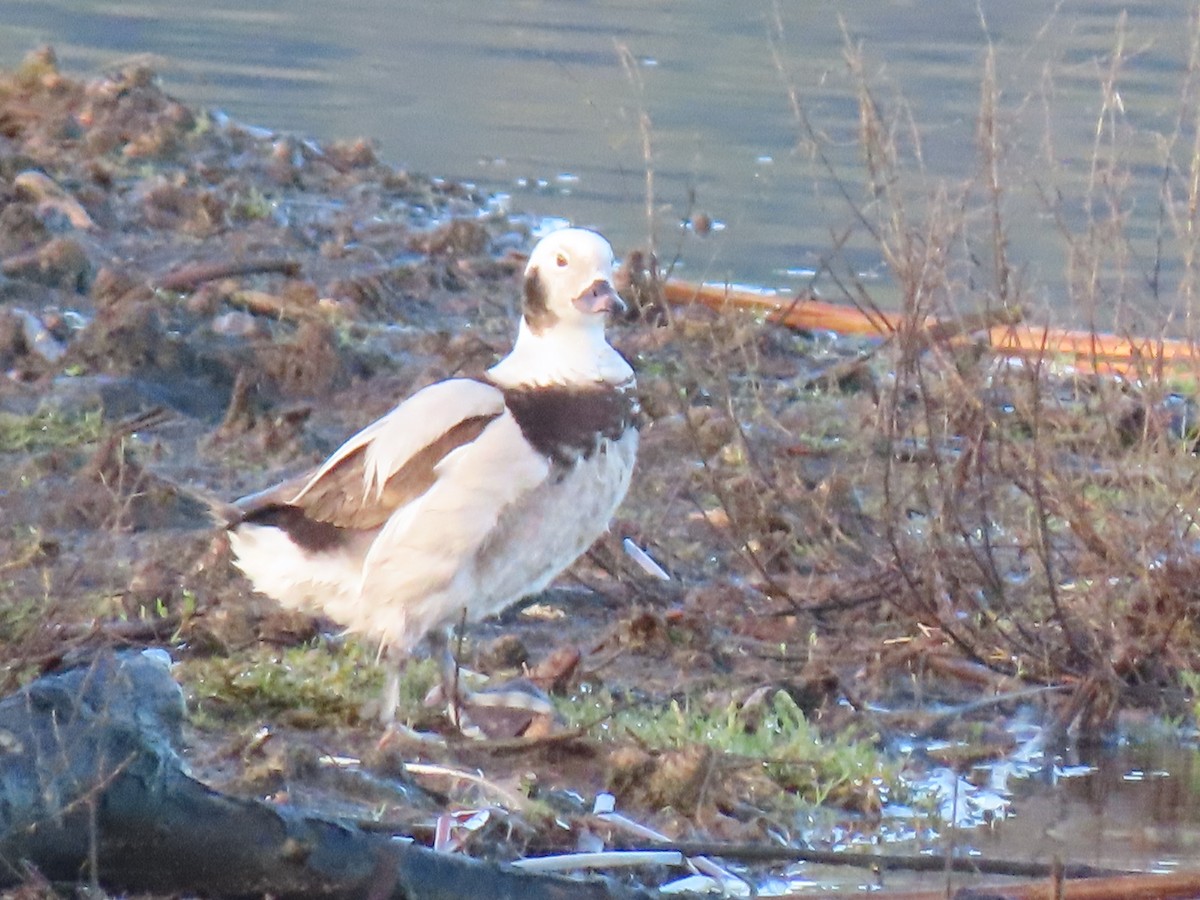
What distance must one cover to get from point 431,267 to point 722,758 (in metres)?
5.04

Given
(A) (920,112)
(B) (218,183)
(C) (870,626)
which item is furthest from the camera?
(A) (920,112)

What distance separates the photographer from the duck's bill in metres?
4.84

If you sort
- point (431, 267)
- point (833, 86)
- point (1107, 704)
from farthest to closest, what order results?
point (833, 86) → point (431, 267) → point (1107, 704)

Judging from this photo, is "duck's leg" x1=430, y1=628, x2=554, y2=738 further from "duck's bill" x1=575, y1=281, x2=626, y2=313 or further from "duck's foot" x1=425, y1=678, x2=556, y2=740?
"duck's bill" x1=575, y1=281, x2=626, y2=313

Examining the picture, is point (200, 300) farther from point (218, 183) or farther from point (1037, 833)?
point (1037, 833)

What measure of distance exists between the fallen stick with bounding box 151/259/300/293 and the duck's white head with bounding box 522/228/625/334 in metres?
3.24

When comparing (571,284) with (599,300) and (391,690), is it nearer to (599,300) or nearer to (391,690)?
(599,300)

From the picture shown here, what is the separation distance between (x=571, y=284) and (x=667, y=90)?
1024cm

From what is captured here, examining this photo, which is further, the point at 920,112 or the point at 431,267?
the point at 920,112

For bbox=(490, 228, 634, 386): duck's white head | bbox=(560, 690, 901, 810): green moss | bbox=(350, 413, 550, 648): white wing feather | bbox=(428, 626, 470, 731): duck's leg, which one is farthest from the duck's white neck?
bbox=(560, 690, 901, 810): green moss

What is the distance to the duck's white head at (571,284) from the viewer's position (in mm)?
4871

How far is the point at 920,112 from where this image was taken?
43.7 ft

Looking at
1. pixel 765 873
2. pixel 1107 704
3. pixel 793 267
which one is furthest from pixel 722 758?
pixel 793 267

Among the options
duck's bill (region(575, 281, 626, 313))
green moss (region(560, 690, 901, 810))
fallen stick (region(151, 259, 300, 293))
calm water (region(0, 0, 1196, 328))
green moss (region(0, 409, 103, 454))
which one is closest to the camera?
green moss (region(560, 690, 901, 810))
